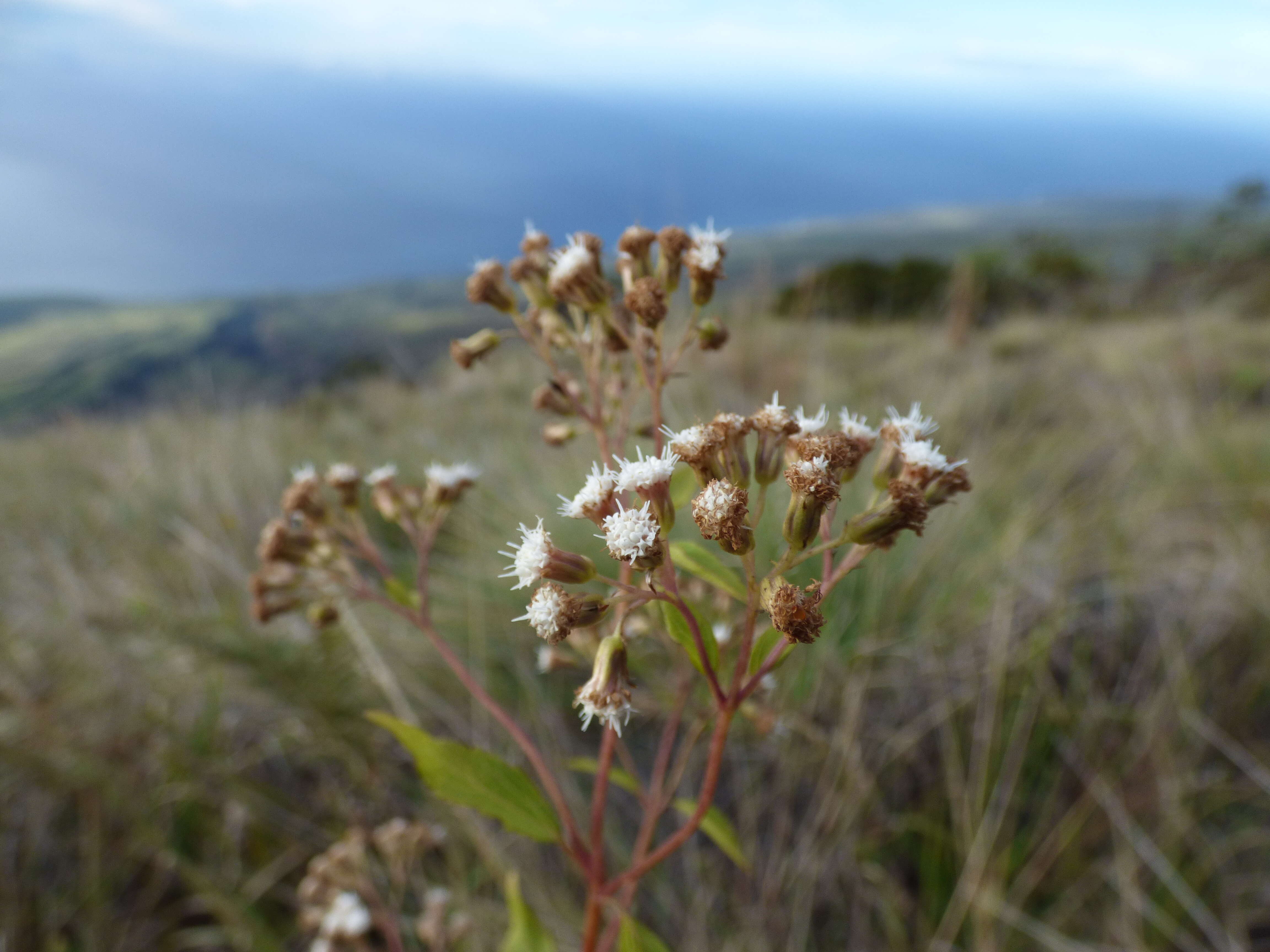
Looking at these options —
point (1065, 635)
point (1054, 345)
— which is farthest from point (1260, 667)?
point (1054, 345)

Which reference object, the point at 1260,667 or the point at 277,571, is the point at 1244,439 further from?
the point at 277,571

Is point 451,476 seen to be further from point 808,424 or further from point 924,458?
point 924,458

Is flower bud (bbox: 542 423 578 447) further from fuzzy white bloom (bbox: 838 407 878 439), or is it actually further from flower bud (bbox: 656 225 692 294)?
fuzzy white bloom (bbox: 838 407 878 439)

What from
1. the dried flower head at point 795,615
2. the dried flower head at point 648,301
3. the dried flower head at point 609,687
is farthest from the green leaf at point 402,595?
the dried flower head at point 795,615

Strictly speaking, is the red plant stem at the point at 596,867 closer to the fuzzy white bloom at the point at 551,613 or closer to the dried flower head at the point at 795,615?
the fuzzy white bloom at the point at 551,613

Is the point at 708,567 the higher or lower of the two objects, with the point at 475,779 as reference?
higher

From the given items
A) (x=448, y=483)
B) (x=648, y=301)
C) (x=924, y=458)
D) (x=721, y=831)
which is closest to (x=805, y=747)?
(x=721, y=831)

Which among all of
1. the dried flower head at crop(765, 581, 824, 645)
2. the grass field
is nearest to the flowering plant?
the dried flower head at crop(765, 581, 824, 645)

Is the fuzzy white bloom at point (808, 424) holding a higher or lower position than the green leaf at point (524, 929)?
higher
